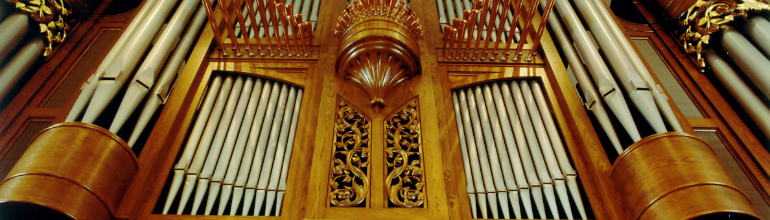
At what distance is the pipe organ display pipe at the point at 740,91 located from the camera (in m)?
3.39

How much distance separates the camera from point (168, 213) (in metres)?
2.87

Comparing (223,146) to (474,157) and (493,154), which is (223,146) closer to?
(474,157)

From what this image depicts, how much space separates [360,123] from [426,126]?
1.66 feet

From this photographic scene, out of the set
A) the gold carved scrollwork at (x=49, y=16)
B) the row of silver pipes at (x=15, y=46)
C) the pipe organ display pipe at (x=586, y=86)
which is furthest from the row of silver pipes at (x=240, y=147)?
the pipe organ display pipe at (x=586, y=86)

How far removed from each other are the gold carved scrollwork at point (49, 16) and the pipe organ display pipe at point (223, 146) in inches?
82.1

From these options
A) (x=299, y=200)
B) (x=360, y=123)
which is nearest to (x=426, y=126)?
(x=360, y=123)

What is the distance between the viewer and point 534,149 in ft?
10.3

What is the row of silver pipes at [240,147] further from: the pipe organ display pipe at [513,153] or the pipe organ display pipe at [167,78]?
the pipe organ display pipe at [513,153]

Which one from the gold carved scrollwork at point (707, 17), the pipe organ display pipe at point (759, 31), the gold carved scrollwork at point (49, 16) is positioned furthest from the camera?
the gold carved scrollwork at point (49, 16)

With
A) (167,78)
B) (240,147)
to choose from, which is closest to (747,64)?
(240,147)

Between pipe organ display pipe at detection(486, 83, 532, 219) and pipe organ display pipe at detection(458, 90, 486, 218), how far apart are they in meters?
0.18

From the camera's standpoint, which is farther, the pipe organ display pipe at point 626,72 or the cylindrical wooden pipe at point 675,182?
the pipe organ display pipe at point 626,72

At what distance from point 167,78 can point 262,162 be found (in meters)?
1.05

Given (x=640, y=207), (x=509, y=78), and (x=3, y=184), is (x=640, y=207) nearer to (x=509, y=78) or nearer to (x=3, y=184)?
(x=509, y=78)
